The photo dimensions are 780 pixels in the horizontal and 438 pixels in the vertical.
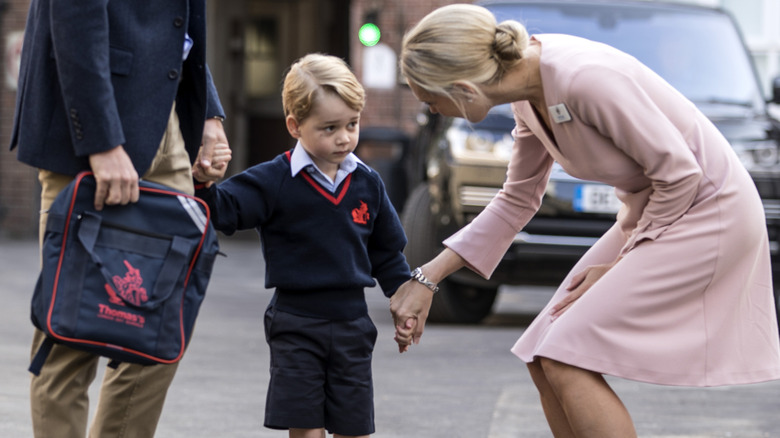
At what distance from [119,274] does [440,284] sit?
475 centimetres

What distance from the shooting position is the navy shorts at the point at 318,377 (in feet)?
12.0

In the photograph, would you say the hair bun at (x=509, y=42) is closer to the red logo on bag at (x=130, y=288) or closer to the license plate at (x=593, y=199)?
the red logo on bag at (x=130, y=288)

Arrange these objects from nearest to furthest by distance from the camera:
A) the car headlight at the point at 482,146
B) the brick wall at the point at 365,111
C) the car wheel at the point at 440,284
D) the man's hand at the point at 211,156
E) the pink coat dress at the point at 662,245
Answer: the pink coat dress at the point at 662,245
the man's hand at the point at 211,156
the car headlight at the point at 482,146
the car wheel at the point at 440,284
the brick wall at the point at 365,111

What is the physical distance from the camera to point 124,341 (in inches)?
124

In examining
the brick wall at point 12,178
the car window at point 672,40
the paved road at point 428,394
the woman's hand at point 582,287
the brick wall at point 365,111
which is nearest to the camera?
the woman's hand at point 582,287

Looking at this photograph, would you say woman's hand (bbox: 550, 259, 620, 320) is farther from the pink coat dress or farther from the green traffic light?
the green traffic light

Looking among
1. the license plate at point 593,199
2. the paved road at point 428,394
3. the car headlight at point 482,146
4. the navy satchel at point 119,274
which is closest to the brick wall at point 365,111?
the paved road at point 428,394

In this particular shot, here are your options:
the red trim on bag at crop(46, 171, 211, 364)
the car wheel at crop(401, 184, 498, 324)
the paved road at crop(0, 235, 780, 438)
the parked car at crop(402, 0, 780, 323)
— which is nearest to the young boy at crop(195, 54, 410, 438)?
the red trim on bag at crop(46, 171, 211, 364)

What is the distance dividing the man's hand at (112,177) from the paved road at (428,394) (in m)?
1.73

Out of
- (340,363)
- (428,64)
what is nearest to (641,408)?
(340,363)

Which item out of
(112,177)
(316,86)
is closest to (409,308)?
(316,86)

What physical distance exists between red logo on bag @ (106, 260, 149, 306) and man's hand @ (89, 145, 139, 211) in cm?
16

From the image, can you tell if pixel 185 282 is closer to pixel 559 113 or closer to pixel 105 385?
pixel 105 385

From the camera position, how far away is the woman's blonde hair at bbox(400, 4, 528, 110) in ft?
10.7
